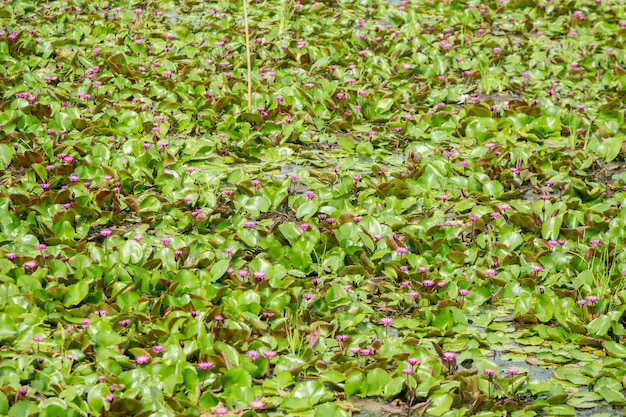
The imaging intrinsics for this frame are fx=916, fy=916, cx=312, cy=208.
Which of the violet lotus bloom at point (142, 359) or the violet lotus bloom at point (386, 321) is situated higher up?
the violet lotus bloom at point (142, 359)

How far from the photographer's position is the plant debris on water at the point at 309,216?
10.6ft

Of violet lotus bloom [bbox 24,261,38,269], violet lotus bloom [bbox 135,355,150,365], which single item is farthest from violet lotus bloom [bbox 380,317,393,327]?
violet lotus bloom [bbox 24,261,38,269]

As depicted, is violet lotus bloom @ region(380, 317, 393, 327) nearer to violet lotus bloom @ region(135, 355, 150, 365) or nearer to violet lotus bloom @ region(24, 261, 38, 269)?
violet lotus bloom @ region(135, 355, 150, 365)

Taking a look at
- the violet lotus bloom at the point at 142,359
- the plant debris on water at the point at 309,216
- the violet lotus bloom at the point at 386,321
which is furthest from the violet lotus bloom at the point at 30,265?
the violet lotus bloom at the point at 386,321

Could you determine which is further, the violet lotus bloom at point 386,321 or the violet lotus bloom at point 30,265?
the violet lotus bloom at point 30,265

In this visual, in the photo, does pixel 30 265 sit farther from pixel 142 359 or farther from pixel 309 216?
pixel 309 216

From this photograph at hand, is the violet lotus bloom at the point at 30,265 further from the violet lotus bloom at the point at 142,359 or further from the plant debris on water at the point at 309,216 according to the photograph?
the violet lotus bloom at the point at 142,359

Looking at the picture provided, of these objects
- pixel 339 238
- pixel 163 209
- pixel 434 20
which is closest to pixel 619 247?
pixel 339 238

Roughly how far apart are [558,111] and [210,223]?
251 cm

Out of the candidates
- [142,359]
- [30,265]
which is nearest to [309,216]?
[30,265]

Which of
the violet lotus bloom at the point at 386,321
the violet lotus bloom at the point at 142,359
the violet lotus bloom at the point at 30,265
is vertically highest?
the violet lotus bloom at the point at 30,265

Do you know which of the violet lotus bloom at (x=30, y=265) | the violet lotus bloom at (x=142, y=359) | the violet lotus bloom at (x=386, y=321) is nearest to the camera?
the violet lotus bloom at (x=142, y=359)

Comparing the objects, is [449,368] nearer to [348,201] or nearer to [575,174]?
[348,201]

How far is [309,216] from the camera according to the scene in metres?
4.45
